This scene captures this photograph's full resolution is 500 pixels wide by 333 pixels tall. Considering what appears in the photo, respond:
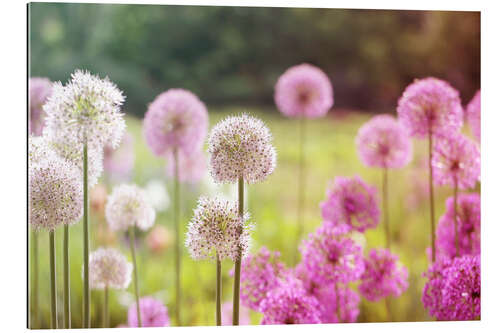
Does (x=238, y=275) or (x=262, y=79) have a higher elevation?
(x=262, y=79)

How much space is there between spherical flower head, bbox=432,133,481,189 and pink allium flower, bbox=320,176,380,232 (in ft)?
0.90

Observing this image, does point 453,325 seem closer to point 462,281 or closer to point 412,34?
point 462,281

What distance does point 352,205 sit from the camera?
2.30 m

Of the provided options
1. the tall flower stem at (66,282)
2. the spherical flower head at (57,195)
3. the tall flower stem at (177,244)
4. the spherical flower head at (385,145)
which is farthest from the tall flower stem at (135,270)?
the spherical flower head at (385,145)

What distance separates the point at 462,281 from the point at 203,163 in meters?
1.03

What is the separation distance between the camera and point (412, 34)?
100 inches

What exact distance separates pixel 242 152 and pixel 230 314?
27.2 inches

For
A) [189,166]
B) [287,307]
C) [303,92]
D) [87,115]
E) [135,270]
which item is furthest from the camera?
[303,92]

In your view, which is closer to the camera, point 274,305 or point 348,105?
point 274,305

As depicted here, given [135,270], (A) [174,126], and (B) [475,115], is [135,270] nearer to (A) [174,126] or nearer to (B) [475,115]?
(A) [174,126]

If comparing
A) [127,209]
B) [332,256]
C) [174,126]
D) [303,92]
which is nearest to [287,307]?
[332,256]

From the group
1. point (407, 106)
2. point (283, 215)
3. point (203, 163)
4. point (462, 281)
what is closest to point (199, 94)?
point (203, 163)

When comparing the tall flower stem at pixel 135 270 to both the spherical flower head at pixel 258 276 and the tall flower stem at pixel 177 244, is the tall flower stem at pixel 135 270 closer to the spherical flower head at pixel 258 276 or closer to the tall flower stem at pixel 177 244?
the tall flower stem at pixel 177 244
